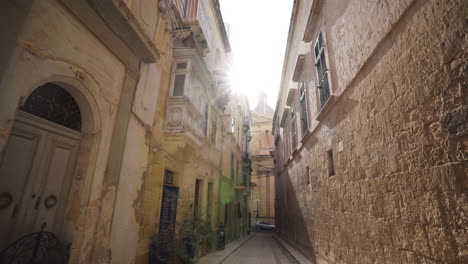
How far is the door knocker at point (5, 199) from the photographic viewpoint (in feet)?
9.19

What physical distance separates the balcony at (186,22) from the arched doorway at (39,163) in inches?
162

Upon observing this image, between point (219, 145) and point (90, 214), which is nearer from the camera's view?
point (90, 214)

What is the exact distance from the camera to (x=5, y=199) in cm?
285

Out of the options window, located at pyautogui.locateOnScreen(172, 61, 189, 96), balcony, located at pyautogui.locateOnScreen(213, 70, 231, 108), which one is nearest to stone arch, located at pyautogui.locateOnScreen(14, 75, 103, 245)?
window, located at pyautogui.locateOnScreen(172, 61, 189, 96)

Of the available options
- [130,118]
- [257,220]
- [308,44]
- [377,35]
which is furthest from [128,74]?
[257,220]

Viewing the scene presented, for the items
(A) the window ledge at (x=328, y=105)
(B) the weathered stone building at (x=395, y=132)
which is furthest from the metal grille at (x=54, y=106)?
(A) the window ledge at (x=328, y=105)

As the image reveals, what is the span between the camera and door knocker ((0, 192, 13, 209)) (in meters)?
2.80

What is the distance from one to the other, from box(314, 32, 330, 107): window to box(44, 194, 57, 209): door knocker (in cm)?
652

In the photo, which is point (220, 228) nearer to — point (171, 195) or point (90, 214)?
point (171, 195)

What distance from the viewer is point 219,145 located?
42.1 feet

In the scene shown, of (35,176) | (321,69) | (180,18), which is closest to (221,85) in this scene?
(180,18)

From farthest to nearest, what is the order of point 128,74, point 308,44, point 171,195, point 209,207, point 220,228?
point 220,228 → point 209,207 → point 308,44 → point 171,195 → point 128,74

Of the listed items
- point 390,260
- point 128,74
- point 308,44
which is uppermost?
point 308,44

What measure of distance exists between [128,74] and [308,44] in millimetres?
6726
